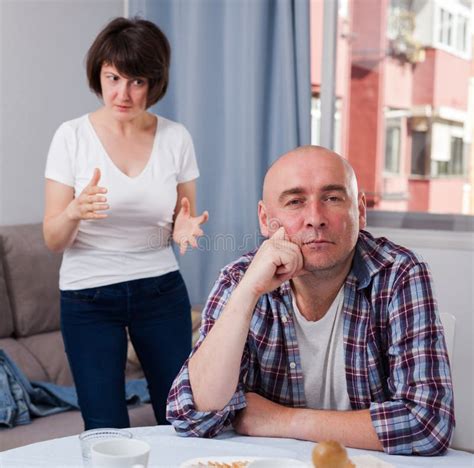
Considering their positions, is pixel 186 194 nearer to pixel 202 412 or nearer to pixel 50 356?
pixel 50 356

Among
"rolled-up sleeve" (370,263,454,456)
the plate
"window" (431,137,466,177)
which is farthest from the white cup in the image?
"window" (431,137,466,177)

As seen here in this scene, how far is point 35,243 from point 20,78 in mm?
654

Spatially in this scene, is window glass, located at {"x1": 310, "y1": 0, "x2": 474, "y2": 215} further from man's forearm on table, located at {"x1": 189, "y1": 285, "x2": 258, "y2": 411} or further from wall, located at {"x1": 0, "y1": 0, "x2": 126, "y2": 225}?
man's forearm on table, located at {"x1": 189, "y1": 285, "x2": 258, "y2": 411}

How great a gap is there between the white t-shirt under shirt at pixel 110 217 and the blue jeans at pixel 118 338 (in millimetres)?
36

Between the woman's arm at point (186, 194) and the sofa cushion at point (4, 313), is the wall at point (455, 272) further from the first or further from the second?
the sofa cushion at point (4, 313)

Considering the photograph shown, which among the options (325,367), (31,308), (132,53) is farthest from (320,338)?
(31,308)

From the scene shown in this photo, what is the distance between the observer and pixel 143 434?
1376 mm

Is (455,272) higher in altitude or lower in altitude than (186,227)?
lower

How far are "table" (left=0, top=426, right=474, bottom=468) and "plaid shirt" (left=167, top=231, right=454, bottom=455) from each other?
4 centimetres

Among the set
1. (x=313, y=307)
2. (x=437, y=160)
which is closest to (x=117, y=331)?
(x=313, y=307)

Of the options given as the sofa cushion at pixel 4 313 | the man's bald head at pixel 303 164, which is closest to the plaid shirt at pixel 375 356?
the man's bald head at pixel 303 164

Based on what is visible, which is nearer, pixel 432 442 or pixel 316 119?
pixel 432 442

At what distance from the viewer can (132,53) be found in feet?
7.23

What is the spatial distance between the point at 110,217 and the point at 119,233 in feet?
0.16
